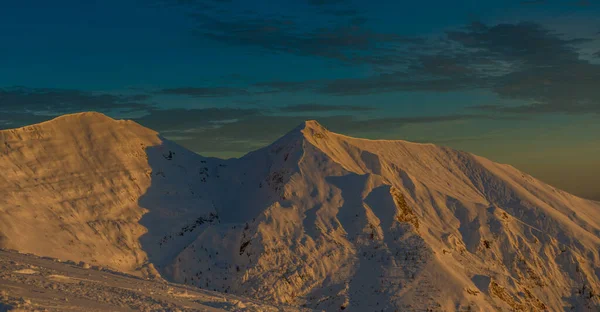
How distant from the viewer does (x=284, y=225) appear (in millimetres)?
64500

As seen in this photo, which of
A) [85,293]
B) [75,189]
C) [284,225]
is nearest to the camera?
[85,293]

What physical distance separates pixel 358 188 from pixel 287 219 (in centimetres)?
1059

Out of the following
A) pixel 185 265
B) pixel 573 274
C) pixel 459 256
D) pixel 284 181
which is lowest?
pixel 573 274

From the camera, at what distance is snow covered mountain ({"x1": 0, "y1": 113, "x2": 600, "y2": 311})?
57.9 m

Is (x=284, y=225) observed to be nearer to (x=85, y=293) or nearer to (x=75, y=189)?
(x=75, y=189)

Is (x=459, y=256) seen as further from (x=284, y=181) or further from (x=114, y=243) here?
(x=114, y=243)

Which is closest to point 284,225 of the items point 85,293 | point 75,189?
point 75,189

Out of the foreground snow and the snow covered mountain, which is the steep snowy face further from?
the foreground snow

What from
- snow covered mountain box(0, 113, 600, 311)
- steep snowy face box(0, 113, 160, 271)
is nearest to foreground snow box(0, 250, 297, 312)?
steep snowy face box(0, 113, 160, 271)

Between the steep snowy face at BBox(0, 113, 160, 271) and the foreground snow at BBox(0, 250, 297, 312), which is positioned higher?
the foreground snow at BBox(0, 250, 297, 312)

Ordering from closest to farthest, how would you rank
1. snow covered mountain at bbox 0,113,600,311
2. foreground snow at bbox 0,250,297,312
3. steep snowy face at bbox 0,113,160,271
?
foreground snow at bbox 0,250,297,312, steep snowy face at bbox 0,113,160,271, snow covered mountain at bbox 0,113,600,311

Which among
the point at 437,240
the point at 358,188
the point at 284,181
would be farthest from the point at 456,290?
the point at 284,181

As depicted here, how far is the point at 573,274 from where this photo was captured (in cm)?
8338

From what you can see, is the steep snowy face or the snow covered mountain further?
the snow covered mountain
